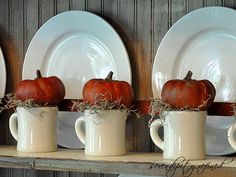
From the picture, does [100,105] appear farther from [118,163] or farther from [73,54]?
[73,54]

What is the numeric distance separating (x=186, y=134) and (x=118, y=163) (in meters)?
0.15

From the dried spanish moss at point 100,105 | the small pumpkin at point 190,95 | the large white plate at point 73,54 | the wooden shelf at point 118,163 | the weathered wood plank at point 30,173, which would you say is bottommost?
the weathered wood plank at point 30,173

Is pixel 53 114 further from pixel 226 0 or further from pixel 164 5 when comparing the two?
pixel 226 0

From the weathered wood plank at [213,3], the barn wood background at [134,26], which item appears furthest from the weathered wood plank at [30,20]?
the weathered wood plank at [213,3]

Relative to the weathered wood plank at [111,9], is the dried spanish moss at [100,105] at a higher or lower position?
lower

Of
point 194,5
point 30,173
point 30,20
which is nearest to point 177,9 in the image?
point 194,5

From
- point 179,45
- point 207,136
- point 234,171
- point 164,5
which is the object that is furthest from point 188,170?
point 164,5

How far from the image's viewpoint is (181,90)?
3.67ft

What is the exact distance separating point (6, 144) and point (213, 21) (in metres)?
0.66

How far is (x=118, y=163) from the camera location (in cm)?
112

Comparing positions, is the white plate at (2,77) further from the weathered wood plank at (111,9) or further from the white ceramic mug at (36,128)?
the weathered wood plank at (111,9)

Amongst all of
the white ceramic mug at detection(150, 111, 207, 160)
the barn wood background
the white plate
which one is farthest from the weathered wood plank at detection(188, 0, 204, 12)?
the white plate

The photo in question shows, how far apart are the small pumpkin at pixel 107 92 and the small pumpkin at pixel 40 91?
0.10 meters

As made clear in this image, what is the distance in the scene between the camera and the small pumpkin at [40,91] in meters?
1.25
